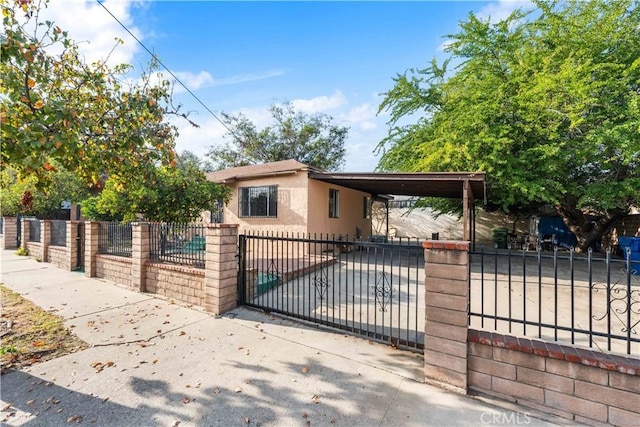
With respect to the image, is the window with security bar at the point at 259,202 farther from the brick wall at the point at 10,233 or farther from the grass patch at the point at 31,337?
the brick wall at the point at 10,233

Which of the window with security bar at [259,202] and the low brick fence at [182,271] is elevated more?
the window with security bar at [259,202]

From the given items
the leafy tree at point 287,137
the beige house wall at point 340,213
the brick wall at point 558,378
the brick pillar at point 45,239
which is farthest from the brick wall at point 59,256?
the leafy tree at point 287,137

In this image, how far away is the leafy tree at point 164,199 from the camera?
8.23 metres

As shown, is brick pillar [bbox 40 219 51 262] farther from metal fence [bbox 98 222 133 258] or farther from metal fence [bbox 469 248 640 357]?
metal fence [bbox 469 248 640 357]

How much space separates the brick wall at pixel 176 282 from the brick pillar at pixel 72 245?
13.4 feet

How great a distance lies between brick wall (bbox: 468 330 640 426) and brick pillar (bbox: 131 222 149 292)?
22.4ft

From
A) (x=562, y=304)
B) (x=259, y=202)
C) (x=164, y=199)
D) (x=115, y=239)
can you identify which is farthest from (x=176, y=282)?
(x=562, y=304)

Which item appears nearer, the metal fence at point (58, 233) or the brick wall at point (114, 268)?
the brick wall at point (114, 268)

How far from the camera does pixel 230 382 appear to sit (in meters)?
3.20

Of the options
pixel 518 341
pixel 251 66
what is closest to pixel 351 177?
pixel 251 66

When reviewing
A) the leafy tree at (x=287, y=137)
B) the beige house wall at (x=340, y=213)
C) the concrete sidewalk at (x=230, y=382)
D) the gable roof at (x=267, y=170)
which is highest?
the leafy tree at (x=287, y=137)

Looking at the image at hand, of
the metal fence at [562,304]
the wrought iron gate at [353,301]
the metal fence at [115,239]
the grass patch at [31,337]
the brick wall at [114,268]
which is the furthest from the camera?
the metal fence at [115,239]

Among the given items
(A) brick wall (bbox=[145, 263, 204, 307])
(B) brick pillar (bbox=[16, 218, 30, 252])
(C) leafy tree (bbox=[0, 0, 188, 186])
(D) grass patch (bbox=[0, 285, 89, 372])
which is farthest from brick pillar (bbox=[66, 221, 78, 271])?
(B) brick pillar (bbox=[16, 218, 30, 252])

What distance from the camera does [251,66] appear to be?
29.0 feet
